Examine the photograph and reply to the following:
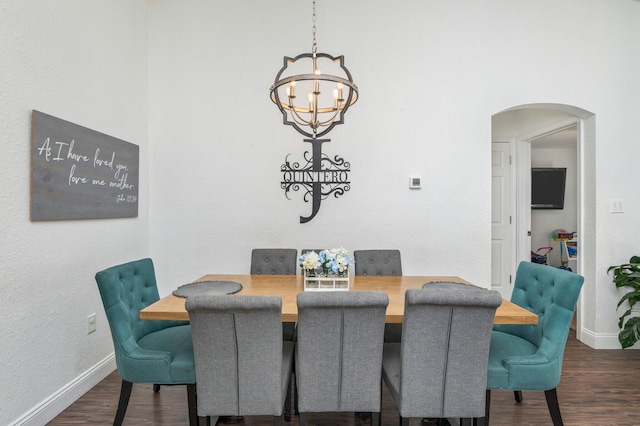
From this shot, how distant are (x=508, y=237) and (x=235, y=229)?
11.0 ft

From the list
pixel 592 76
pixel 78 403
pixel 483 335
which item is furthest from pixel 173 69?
pixel 592 76

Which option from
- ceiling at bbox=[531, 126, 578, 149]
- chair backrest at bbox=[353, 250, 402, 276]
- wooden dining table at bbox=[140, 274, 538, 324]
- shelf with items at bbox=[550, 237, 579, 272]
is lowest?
shelf with items at bbox=[550, 237, 579, 272]

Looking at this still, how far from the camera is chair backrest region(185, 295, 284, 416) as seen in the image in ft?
4.71

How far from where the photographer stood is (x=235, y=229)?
10.9ft

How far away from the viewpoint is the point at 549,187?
6145mm

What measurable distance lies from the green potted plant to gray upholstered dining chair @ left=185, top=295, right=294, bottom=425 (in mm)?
2903

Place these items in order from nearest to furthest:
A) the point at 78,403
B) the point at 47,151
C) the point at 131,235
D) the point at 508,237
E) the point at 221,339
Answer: the point at 221,339
the point at 47,151
the point at 78,403
the point at 131,235
the point at 508,237

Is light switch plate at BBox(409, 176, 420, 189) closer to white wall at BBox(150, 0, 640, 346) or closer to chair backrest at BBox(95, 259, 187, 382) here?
white wall at BBox(150, 0, 640, 346)

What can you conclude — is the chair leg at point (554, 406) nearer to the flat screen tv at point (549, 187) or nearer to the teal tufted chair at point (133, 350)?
the teal tufted chair at point (133, 350)

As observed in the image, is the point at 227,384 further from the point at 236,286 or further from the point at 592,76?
the point at 592,76

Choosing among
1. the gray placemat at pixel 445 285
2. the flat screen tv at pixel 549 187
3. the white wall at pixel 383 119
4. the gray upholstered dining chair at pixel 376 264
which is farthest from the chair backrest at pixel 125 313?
the flat screen tv at pixel 549 187

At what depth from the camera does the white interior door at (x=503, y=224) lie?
173 inches

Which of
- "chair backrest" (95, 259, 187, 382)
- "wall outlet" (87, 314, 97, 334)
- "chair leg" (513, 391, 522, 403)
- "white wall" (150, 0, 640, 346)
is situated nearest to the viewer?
"chair backrest" (95, 259, 187, 382)

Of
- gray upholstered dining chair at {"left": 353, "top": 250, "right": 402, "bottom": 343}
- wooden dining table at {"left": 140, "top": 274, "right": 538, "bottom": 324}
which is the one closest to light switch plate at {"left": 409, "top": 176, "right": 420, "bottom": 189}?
gray upholstered dining chair at {"left": 353, "top": 250, "right": 402, "bottom": 343}
